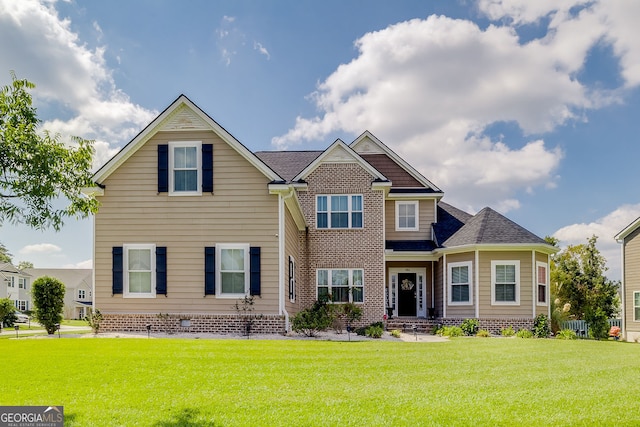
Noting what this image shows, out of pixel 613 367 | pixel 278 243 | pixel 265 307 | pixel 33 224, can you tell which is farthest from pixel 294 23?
pixel 613 367

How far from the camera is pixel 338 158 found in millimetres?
23844

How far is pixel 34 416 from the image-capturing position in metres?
6.59

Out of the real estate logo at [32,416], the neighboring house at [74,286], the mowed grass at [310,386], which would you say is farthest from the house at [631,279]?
the neighboring house at [74,286]

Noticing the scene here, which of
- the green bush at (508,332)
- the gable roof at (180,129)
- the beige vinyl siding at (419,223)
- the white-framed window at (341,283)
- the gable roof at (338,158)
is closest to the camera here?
the gable roof at (180,129)

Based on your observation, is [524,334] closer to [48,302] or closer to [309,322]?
[309,322]

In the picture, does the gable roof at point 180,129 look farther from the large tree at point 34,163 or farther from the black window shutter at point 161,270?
the large tree at point 34,163

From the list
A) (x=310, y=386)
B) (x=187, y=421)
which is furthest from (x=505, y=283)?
(x=187, y=421)

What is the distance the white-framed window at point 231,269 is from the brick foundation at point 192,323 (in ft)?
2.65

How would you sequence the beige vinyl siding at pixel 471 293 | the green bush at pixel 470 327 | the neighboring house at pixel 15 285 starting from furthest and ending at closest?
1. the neighboring house at pixel 15 285
2. the beige vinyl siding at pixel 471 293
3. the green bush at pixel 470 327

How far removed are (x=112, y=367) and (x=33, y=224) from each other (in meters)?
2.96

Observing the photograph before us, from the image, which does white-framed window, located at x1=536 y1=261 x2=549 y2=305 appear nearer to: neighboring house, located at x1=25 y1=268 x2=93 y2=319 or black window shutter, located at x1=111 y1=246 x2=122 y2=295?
black window shutter, located at x1=111 y1=246 x2=122 y2=295

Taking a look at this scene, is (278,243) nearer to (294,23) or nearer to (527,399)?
(294,23)

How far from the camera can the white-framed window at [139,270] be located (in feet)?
58.7

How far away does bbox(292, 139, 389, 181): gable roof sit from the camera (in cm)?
2367
